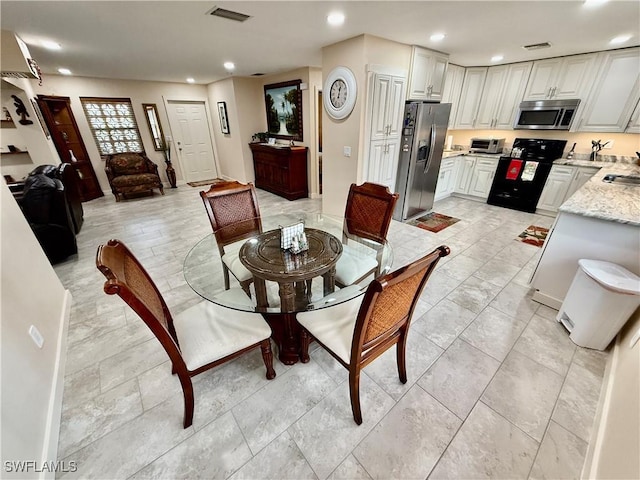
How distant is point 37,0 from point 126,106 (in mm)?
4248

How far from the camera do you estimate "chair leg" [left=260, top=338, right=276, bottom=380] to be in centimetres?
144

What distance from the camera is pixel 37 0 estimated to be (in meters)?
1.91

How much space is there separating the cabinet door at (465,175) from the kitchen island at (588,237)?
255 cm

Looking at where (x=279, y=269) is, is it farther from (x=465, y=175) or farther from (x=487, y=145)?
(x=487, y=145)

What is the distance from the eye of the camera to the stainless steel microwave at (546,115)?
3.80 meters

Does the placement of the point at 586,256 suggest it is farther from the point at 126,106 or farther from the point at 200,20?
the point at 126,106

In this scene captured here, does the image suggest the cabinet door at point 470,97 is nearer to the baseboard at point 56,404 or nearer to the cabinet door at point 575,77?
the cabinet door at point 575,77

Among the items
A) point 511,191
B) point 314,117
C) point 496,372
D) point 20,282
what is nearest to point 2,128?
point 20,282

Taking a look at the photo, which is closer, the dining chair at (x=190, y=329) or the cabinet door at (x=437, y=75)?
the dining chair at (x=190, y=329)

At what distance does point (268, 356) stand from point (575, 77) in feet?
17.9

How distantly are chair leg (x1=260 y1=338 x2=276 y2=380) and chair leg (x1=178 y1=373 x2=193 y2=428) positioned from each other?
0.38m

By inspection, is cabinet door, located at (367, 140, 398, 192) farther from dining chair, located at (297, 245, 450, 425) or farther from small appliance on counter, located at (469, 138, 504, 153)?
dining chair, located at (297, 245, 450, 425)

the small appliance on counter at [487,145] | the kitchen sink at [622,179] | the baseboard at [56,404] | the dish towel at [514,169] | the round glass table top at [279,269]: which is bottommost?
the baseboard at [56,404]

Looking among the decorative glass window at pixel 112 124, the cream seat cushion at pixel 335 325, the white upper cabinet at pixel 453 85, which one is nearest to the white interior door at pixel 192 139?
the decorative glass window at pixel 112 124
